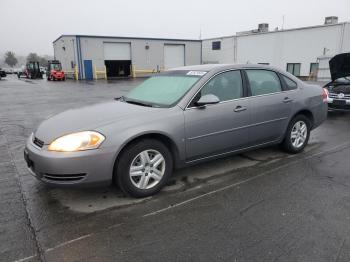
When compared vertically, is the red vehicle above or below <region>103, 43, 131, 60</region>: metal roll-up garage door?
below

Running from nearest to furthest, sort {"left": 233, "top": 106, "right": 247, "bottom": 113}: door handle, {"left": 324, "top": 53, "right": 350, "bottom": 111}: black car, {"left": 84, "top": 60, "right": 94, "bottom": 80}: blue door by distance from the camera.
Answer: {"left": 233, "top": 106, "right": 247, "bottom": 113}: door handle
{"left": 324, "top": 53, "right": 350, "bottom": 111}: black car
{"left": 84, "top": 60, "right": 94, "bottom": 80}: blue door

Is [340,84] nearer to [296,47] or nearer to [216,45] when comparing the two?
[296,47]

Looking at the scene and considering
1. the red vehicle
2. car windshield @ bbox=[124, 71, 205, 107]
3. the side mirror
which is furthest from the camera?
the red vehicle

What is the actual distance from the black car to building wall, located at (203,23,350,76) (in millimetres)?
21756

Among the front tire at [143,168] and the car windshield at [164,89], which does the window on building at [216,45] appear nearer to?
the car windshield at [164,89]

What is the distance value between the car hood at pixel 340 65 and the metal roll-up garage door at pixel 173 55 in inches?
1270

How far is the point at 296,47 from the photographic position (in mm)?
31500

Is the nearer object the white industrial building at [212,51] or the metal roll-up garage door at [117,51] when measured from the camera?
the white industrial building at [212,51]

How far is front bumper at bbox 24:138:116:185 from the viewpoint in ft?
10.4

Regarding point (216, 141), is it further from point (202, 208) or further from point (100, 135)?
point (100, 135)

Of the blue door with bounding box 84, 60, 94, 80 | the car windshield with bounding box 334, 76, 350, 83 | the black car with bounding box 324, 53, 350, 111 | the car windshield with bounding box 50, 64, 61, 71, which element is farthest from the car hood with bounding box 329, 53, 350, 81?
the car windshield with bounding box 50, 64, 61, 71

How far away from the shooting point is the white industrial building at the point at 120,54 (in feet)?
113

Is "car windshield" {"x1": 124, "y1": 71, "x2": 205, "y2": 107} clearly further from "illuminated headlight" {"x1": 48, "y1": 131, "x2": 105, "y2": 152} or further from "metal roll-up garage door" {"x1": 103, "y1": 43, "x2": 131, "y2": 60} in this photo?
"metal roll-up garage door" {"x1": 103, "y1": 43, "x2": 131, "y2": 60}

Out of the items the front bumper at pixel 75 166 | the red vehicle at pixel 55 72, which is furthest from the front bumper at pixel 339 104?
the red vehicle at pixel 55 72
